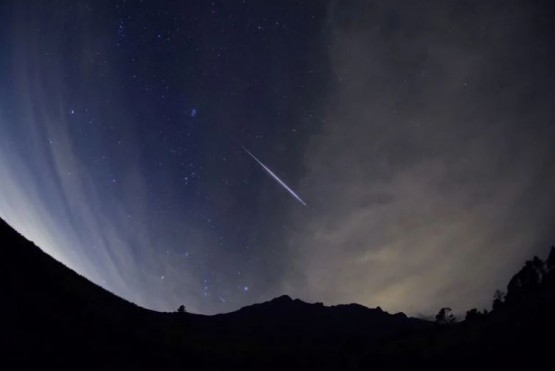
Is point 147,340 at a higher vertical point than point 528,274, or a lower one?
lower

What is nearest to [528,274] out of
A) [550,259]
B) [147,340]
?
[550,259]

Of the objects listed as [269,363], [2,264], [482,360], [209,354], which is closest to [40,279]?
[2,264]

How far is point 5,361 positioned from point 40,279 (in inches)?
287

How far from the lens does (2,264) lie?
60.6ft

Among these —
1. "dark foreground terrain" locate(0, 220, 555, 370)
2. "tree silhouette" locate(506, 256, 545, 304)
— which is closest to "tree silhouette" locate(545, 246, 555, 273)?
"tree silhouette" locate(506, 256, 545, 304)

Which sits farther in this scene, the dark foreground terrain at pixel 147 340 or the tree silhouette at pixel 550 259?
the tree silhouette at pixel 550 259

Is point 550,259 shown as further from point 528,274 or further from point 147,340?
point 147,340

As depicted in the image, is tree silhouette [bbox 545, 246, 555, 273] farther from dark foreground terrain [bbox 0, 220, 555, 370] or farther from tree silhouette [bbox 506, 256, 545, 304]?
dark foreground terrain [bbox 0, 220, 555, 370]

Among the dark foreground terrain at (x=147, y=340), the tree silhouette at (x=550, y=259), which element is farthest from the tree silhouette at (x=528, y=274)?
the dark foreground terrain at (x=147, y=340)

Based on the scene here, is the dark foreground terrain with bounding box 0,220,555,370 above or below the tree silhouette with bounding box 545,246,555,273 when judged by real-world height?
below

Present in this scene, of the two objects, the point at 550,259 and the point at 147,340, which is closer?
the point at 147,340

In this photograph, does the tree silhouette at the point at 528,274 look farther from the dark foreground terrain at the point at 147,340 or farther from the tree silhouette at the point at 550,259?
the dark foreground terrain at the point at 147,340

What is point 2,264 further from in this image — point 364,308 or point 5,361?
point 364,308

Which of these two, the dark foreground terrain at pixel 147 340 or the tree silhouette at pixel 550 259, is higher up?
the tree silhouette at pixel 550 259
